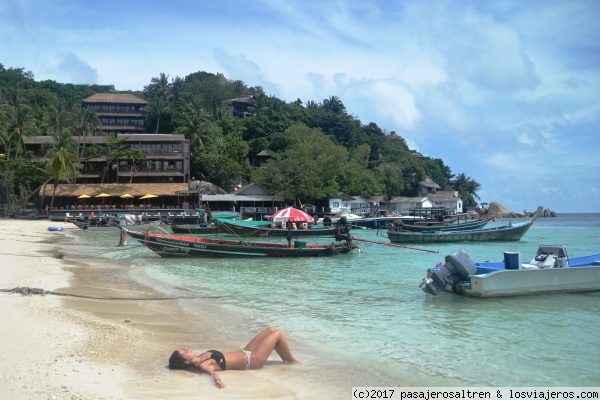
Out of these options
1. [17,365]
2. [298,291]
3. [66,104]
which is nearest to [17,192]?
[66,104]

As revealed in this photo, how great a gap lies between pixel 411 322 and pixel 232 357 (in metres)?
5.37

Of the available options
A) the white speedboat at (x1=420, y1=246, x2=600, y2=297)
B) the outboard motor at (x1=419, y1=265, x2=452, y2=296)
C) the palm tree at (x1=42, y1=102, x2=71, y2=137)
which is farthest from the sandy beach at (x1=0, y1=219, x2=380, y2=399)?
the palm tree at (x1=42, y1=102, x2=71, y2=137)

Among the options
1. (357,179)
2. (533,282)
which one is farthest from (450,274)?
(357,179)

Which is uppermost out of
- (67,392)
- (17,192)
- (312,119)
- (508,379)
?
(312,119)

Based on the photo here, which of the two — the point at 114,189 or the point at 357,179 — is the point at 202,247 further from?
the point at 357,179

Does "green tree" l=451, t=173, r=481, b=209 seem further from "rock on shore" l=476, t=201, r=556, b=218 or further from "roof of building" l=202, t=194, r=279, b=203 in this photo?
"roof of building" l=202, t=194, r=279, b=203

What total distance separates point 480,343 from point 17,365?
304 inches

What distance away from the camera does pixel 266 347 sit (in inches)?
282

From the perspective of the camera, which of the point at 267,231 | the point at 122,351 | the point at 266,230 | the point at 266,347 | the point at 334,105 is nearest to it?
the point at 266,347

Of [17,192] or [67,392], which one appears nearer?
[67,392]

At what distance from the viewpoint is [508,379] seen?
24.7ft

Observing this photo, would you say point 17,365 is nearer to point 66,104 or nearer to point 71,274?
point 71,274

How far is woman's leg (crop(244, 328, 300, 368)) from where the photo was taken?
7082 mm

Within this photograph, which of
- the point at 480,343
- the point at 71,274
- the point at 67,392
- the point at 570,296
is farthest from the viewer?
the point at 71,274
